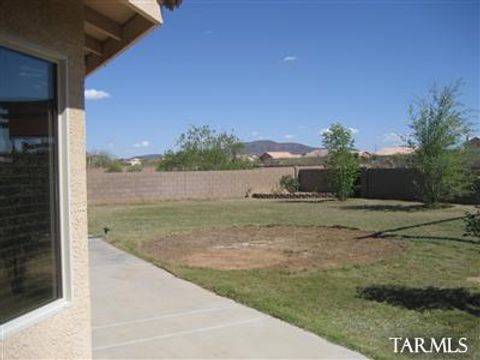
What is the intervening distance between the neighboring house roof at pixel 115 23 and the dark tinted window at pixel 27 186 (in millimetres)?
722

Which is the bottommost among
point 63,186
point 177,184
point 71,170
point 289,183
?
point 289,183

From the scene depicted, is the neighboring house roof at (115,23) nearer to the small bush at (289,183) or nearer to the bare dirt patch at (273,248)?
the bare dirt patch at (273,248)

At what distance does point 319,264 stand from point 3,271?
8.02 meters

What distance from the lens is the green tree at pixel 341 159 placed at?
30156mm

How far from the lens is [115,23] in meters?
5.45

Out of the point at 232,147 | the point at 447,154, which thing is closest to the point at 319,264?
the point at 447,154

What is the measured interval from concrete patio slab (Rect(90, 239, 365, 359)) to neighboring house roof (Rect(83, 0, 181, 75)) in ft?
9.15

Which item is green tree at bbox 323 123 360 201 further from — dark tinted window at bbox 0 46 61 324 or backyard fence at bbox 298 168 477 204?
dark tinted window at bbox 0 46 61 324

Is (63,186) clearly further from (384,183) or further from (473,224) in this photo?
(384,183)

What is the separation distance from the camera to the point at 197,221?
20312mm

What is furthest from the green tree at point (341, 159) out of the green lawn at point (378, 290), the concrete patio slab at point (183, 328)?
the concrete patio slab at point (183, 328)

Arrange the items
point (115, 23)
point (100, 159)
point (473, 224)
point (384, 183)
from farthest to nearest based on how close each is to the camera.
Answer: point (100, 159), point (384, 183), point (473, 224), point (115, 23)

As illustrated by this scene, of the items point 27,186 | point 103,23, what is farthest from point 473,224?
point 27,186

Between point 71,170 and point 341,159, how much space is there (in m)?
26.2
